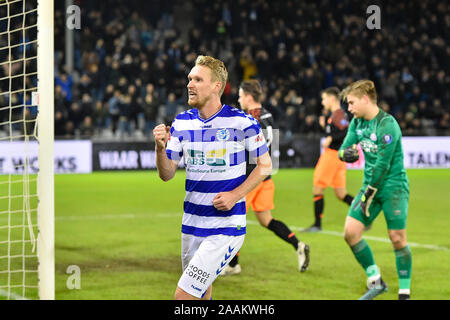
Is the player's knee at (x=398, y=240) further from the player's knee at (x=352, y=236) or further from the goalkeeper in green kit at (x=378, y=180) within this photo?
the player's knee at (x=352, y=236)

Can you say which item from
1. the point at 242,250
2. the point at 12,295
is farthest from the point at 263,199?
the point at 12,295

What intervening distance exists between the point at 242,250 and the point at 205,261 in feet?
16.1

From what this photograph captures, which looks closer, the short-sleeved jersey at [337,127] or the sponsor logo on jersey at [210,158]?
the sponsor logo on jersey at [210,158]

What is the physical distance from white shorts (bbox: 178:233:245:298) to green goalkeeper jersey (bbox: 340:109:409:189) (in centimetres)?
214

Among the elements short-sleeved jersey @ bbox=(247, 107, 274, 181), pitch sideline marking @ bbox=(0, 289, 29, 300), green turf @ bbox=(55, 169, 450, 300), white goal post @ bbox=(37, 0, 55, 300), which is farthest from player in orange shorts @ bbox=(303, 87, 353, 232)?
white goal post @ bbox=(37, 0, 55, 300)

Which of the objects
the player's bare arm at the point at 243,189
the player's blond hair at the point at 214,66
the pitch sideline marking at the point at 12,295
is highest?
the player's blond hair at the point at 214,66

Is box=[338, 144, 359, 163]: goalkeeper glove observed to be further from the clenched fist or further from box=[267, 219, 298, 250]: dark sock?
the clenched fist

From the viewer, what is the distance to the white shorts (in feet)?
14.6

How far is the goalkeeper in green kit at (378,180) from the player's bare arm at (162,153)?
2.35 metres

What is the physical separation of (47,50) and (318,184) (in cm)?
645

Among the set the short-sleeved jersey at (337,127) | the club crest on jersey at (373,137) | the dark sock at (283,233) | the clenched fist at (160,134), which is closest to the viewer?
the clenched fist at (160,134)

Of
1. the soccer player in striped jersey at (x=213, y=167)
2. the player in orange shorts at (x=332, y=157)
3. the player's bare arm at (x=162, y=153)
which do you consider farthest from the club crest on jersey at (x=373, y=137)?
the player in orange shorts at (x=332, y=157)

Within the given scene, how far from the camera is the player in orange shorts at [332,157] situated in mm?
10562
